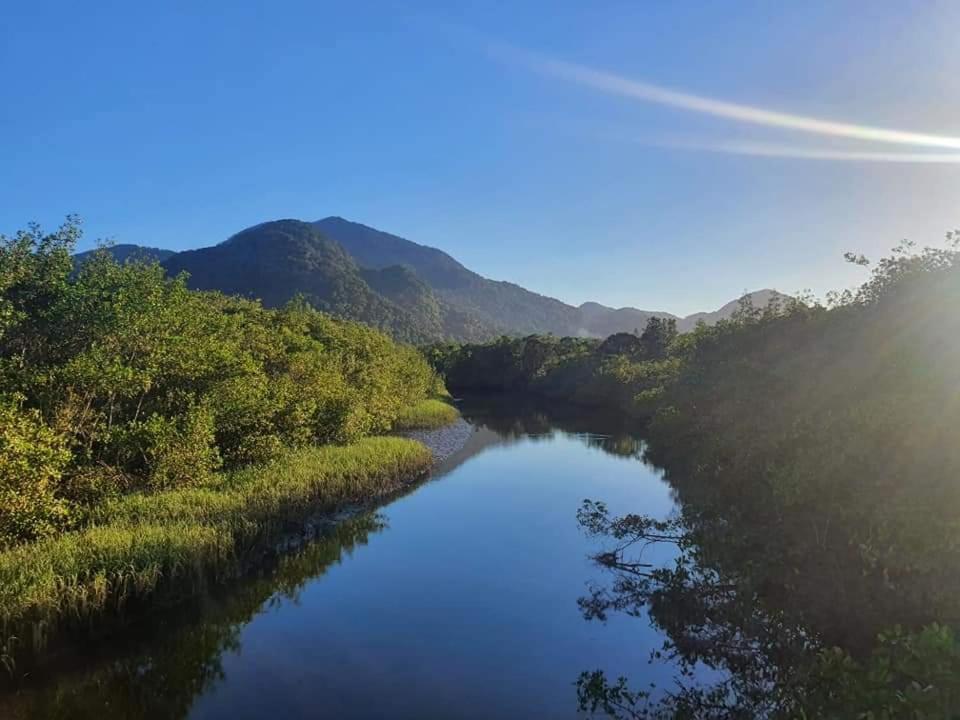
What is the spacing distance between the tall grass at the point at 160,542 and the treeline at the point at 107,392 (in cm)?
96

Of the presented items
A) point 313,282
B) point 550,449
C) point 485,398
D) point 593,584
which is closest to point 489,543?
point 593,584

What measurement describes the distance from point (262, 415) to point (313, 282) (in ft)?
595

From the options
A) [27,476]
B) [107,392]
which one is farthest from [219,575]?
[107,392]

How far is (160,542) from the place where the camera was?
16047 mm

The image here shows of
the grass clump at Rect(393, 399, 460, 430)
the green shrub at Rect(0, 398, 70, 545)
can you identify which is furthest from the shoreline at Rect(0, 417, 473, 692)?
the grass clump at Rect(393, 399, 460, 430)

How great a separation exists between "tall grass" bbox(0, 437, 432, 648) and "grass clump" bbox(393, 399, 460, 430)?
22.2m

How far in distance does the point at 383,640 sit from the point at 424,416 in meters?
39.7

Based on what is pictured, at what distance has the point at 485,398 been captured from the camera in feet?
320

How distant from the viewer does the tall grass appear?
12.8 m

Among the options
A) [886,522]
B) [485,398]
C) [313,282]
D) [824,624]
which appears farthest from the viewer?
[313,282]

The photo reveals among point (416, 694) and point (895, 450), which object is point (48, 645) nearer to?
point (416, 694)

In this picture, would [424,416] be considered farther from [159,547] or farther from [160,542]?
[159,547]

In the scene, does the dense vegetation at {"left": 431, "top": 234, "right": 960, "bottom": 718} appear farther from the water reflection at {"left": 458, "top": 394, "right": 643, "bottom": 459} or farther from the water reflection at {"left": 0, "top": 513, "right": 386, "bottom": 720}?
the water reflection at {"left": 458, "top": 394, "right": 643, "bottom": 459}

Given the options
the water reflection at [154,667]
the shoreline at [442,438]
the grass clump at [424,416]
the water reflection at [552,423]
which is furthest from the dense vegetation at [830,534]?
the grass clump at [424,416]
